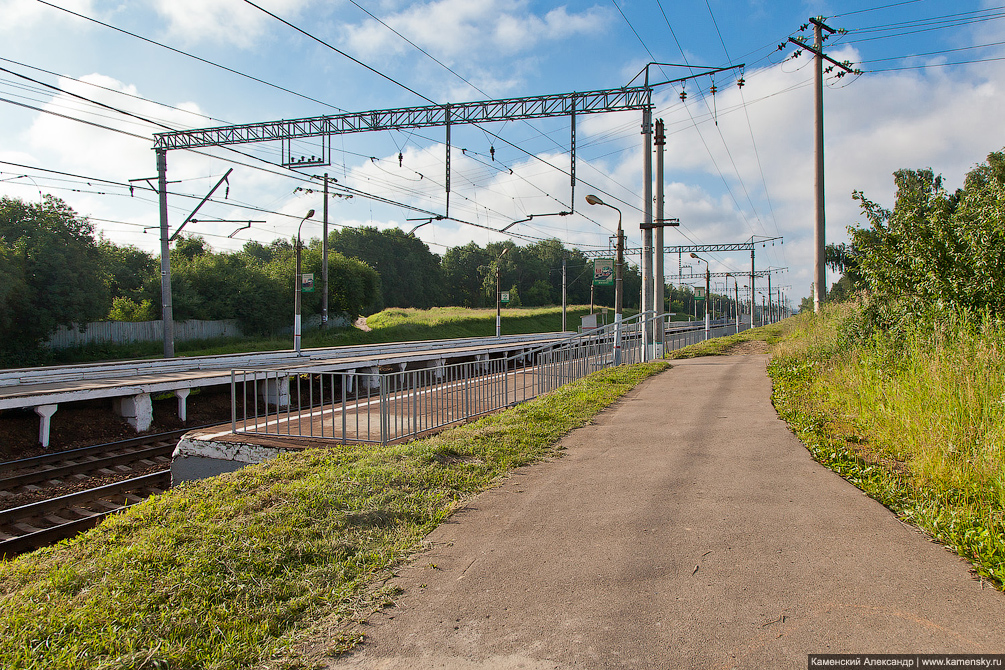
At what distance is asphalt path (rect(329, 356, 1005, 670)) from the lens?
3.10m

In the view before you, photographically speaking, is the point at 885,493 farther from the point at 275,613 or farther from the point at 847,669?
the point at 275,613

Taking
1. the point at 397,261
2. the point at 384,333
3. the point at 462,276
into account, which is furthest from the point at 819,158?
the point at 462,276

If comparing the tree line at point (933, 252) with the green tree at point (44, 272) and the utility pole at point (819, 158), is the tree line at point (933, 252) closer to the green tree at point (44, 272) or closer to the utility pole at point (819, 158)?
the utility pole at point (819, 158)

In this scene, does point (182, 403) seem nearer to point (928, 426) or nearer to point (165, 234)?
point (165, 234)

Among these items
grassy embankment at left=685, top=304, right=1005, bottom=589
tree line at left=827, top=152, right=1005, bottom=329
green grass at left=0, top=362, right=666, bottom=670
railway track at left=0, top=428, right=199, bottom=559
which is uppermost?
tree line at left=827, top=152, right=1005, bottom=329

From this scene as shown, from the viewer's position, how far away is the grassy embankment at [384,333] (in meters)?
32.8

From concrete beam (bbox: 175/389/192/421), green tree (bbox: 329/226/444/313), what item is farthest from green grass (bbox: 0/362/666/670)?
green tree (bbox: 329/226/444/313)

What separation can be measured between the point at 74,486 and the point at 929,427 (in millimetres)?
12813

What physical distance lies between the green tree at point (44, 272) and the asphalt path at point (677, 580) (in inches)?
1196

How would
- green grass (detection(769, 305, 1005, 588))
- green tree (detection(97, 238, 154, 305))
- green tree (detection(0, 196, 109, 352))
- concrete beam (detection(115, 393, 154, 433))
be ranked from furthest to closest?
green tree (detection(97, 238, 154, 305))
green tree (detection(0, 196, 109, 352))
concrete beam (detection(115, 393, 154, 433))
green grass (detection(769, 305, 1005, 588))

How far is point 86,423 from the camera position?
15648 mm

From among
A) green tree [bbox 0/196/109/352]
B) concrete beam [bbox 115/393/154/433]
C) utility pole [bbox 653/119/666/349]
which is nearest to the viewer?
concrete beam [bbox 115/393/154/433]

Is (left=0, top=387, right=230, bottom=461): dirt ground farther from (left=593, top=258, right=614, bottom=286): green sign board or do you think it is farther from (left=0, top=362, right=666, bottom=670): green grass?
(left=593, top=258, right=614, bottom=286): green sign board

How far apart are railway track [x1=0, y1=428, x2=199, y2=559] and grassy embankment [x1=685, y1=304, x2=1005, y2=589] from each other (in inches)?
358
